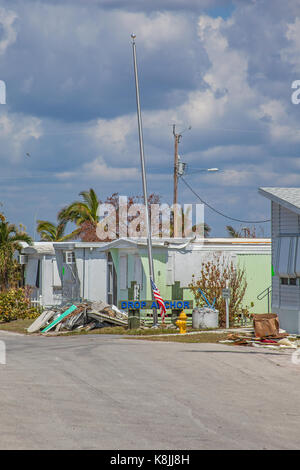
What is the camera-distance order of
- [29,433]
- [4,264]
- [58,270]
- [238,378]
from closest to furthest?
[29,433] < [238,378] < [58,270] < [4,264]

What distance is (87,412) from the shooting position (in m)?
9.53

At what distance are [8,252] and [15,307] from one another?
4.14m

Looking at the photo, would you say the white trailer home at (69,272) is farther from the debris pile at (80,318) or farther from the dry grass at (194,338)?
the dry grass at (194,338)

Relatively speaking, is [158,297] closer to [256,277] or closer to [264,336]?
[256,277]

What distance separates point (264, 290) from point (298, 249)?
6562mm

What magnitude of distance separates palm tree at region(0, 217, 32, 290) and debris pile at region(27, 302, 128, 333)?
933cm

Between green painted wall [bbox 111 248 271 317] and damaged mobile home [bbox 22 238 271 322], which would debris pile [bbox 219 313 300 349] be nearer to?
damaged mobile home [bbox 22 238 271 322]

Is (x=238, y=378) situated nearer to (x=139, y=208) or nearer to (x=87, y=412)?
(x=87, y=412)

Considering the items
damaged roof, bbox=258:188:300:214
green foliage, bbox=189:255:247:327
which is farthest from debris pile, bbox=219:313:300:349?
green foliage, bbox=189:255:247:327

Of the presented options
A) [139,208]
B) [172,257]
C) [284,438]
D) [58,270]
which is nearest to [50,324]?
[172,257]

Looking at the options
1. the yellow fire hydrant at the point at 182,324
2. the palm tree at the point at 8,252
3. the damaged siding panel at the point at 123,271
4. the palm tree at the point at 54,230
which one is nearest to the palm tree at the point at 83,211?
the palm tree at the point at 54,230

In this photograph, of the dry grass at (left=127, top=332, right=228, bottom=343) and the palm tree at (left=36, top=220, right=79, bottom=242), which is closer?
the dry grass at (left=127, top=332, right=228, bottom=343)

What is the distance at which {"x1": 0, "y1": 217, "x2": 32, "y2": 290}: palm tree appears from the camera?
34.7 metres

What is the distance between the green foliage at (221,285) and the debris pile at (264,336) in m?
5.81
